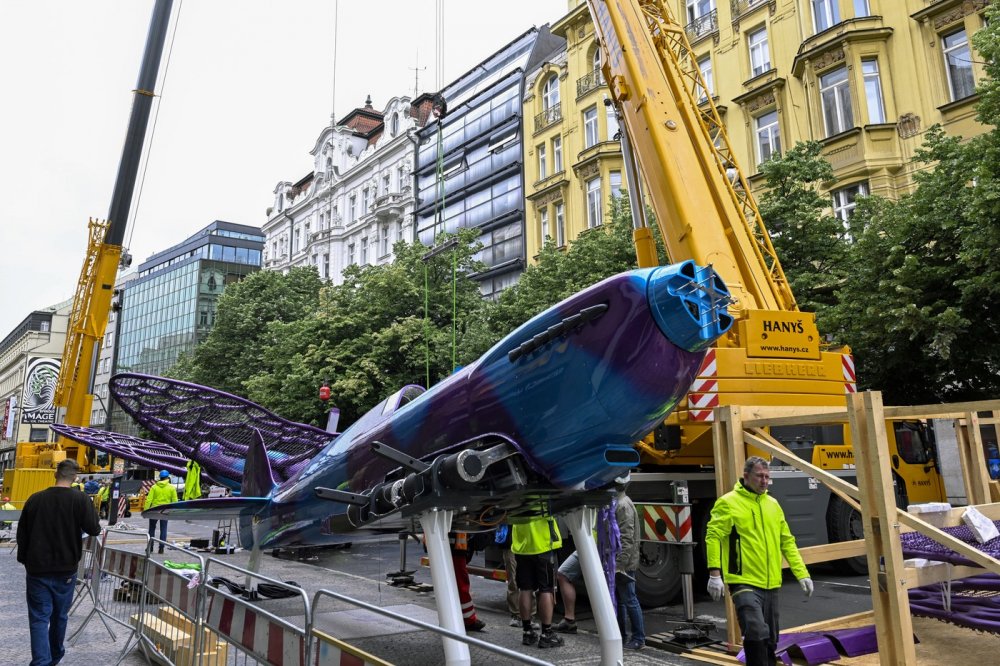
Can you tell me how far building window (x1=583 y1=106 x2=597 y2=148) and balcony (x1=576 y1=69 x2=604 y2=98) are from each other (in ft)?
2.50

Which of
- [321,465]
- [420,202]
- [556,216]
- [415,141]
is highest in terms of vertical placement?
[415,141]

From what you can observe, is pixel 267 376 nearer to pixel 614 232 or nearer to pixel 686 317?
pixel 614 232

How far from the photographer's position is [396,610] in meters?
7.30

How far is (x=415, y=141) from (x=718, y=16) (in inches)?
768

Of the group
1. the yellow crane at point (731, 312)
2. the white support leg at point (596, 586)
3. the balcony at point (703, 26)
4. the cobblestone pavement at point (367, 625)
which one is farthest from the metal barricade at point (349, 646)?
the balcony at point (703, 26)

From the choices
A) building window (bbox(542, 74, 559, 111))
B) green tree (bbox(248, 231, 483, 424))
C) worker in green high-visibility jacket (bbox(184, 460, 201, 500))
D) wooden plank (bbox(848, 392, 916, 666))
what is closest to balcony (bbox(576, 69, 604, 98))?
building window (bbox(542, 74, 559, 111))

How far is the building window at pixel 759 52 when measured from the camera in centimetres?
2048

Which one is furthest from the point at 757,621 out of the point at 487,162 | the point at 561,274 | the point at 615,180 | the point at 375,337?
the point at 487,162

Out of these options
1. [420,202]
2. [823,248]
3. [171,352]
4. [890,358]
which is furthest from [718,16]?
[171,352]

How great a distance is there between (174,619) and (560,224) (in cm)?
2401

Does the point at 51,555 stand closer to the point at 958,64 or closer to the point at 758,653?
the point at 758,653

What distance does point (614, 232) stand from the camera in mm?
18266

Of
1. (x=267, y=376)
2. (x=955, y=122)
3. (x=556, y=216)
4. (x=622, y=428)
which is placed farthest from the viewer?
(x=556, y=216)

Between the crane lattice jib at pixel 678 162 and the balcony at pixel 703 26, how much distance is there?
14.5 metres
